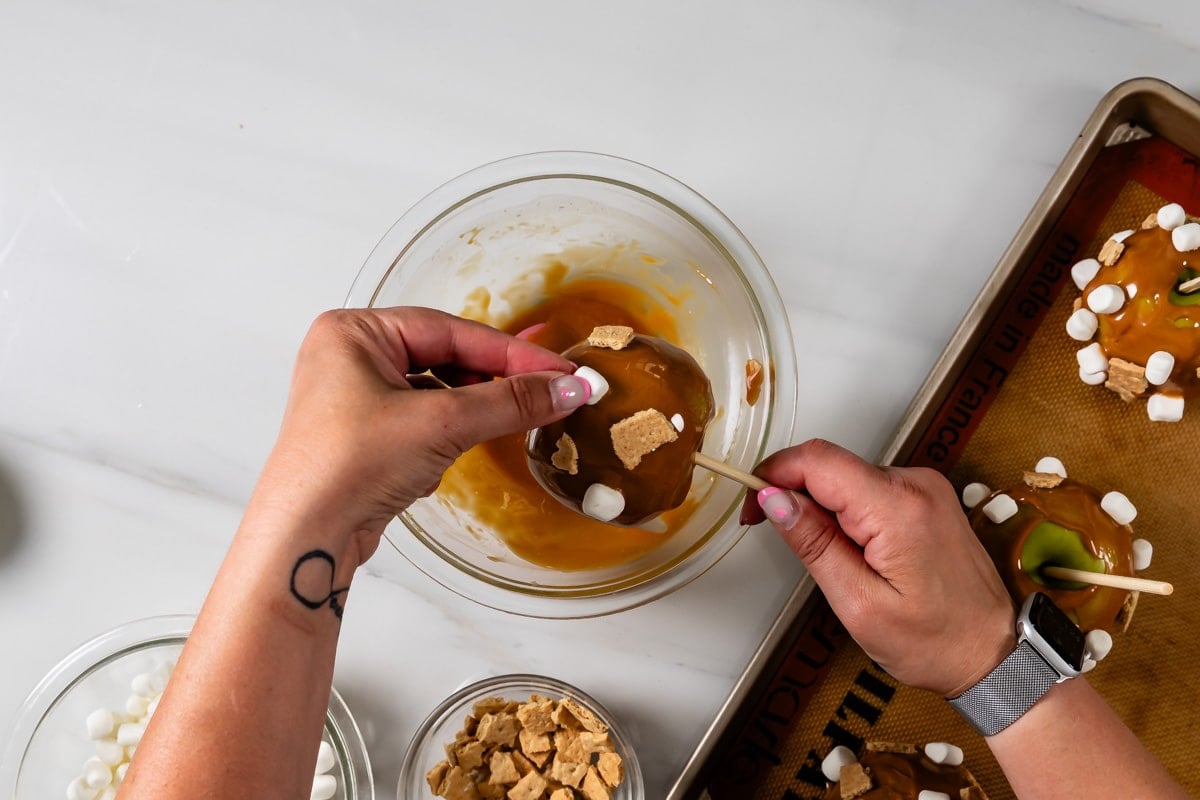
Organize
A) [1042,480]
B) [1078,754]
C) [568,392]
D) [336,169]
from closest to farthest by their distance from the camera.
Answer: [568,392], [1078,754], [1042,480], [336,169]

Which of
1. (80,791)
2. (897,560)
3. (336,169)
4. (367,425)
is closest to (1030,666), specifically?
(897,560)

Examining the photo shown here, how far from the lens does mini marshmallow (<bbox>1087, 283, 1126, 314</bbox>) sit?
1286 mm

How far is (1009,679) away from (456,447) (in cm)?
79

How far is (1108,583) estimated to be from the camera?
113 centimetres

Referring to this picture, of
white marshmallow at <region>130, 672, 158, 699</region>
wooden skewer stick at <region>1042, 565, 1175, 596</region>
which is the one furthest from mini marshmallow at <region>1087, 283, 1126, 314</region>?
white marshmallow at <region>130, 672, 158, 699</region>

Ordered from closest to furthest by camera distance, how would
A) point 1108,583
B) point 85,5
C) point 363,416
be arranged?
1. point 363,416
2. point 1108,583
3. point 85,5

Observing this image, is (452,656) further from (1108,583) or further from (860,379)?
(1108,583)

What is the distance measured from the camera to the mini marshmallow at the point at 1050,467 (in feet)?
4.26

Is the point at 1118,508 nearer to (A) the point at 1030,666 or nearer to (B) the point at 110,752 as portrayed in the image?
(A) the point at 1030,666

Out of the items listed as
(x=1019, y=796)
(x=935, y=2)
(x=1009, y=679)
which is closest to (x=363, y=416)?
(x=1009, y=679)

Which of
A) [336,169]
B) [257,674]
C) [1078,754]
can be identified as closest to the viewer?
[257,674]

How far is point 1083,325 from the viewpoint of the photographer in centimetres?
133

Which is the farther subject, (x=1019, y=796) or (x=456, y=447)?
(x=1019, y=796)

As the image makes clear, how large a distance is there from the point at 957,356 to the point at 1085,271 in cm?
24
